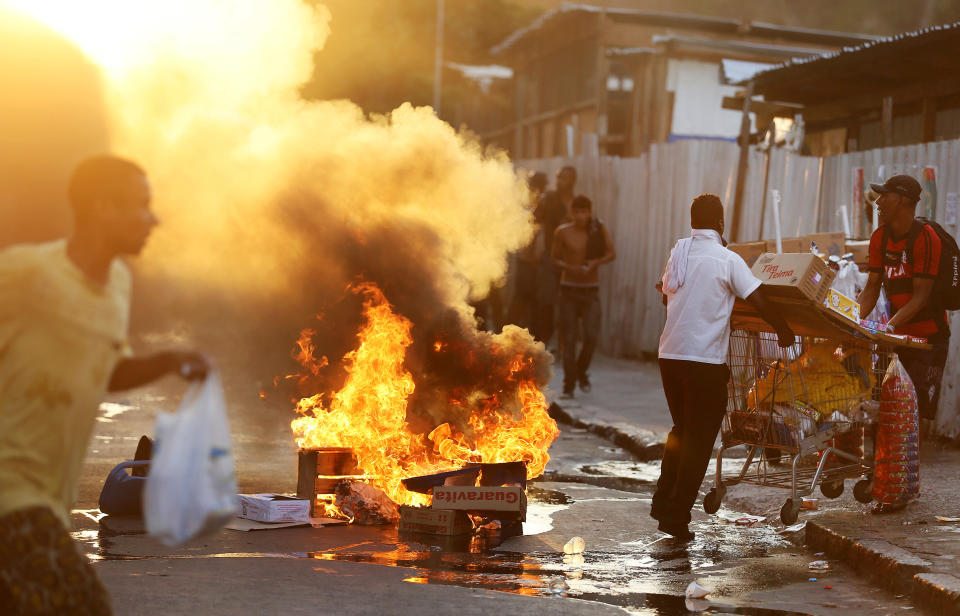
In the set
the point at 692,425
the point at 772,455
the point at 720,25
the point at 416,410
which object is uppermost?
the point at 720,25

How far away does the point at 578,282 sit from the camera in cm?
1323

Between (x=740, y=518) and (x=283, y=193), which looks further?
(x=283, y=193)

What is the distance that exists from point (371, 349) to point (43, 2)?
582 cm

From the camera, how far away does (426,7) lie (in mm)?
27375

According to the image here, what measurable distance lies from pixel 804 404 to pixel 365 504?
9.03 feet

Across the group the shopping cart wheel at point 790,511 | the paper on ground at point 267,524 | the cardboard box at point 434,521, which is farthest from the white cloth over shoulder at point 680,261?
the paper on ground at point 267,524

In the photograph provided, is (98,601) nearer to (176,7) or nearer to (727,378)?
(727,378)

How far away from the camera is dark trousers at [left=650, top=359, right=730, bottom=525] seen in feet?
21.8

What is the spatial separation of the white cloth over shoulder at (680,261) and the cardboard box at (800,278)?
1.28ft

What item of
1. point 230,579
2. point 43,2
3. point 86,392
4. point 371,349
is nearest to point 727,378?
point 371,349

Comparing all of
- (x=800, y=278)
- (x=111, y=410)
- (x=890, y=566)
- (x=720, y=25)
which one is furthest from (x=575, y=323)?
(x=720, y=25)

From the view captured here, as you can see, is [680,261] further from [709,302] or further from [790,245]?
[790,245]

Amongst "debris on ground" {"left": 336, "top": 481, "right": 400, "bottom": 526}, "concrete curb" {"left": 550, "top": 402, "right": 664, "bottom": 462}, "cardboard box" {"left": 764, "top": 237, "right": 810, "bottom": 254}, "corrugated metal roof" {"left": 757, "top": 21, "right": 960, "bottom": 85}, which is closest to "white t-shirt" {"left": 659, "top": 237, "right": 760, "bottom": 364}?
"debris on ground" {"left": 336, "top": 481, "right": 400, "bottom": 526}

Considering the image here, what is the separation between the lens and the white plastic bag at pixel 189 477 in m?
3.18
